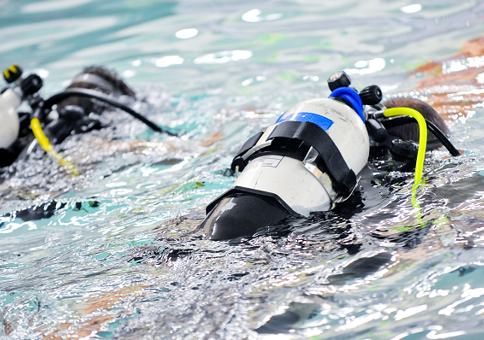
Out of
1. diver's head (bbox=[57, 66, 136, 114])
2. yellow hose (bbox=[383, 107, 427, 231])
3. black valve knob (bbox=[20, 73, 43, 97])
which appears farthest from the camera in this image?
diver's head (bbox=[57, 66, 136, 114])

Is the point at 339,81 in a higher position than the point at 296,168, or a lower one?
higher

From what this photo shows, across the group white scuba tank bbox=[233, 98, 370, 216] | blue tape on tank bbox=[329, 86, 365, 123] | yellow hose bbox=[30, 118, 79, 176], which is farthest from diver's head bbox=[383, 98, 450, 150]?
yellow hose bbox=[30, 118, 79, 176]

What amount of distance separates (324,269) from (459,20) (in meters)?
5.24

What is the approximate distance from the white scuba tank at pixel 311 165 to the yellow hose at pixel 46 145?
5.52 ft

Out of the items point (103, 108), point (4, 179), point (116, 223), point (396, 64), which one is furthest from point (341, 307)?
point (396, 64)

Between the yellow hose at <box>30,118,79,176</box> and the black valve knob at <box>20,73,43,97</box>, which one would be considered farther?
the black valve knob at <box>20,73,43,97</box>

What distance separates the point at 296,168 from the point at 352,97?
465 millimetres

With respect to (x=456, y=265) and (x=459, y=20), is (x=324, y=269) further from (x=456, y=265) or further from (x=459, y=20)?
(x=459, y=20)

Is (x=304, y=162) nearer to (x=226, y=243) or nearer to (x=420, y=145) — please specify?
(x=226, y=243)

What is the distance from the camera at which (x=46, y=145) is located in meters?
3.11

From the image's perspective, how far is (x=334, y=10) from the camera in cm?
685

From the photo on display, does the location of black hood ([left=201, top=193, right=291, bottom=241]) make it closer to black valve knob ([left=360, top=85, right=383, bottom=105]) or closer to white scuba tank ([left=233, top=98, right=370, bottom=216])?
white scuba tank ([left=233, top=98, right=370, bottom=216])

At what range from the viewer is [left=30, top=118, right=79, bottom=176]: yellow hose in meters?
3.11

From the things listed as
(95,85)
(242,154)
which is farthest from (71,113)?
(242,154)
